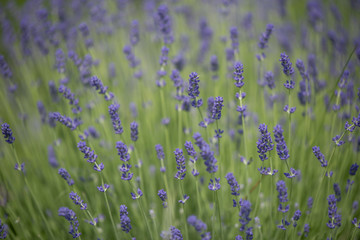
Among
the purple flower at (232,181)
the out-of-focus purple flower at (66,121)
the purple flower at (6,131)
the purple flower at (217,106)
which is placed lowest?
the purple flower at (232,181)

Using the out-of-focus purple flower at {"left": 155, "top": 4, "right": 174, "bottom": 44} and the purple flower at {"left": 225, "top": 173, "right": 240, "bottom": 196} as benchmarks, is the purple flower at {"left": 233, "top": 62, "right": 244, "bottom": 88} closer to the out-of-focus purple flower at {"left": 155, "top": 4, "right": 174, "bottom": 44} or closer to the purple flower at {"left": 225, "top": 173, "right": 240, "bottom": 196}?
the purple flower at {"left": 225, "top": 173, "right": 240, "bottom": 196}

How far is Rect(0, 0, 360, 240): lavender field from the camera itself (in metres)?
1.64

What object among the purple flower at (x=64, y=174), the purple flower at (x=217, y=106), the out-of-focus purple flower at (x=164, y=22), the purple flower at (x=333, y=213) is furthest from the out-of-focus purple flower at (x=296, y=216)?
the out-of-focus purple flower at (x=164, y=22)

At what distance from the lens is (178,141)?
102 inches

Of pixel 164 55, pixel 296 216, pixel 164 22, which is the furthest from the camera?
pixel 164 22

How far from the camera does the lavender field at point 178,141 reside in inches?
64.6

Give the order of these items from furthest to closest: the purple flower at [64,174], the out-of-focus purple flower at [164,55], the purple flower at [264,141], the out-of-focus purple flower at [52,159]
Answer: the out-of-focus purple flower at [52,159]
the out-of-focus purple flower at [164,55]
the purple flower at [64,174]
the purple flower at [264,141]

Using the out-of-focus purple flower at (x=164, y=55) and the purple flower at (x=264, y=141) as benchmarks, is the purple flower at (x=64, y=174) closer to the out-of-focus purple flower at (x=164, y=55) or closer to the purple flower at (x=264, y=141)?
the out-of-focus purple flower at (x=164, y=55)

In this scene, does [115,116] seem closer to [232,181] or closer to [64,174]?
[64,174]

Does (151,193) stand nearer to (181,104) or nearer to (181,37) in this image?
(181,104)

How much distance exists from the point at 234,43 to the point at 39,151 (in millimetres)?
2314

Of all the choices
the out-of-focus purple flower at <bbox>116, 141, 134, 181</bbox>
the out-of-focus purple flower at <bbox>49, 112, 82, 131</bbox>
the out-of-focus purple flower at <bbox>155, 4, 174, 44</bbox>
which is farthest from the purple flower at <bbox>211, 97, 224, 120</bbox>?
the out-of-focus purple flower at <bbox>155, 4, 174, 44</bbox>

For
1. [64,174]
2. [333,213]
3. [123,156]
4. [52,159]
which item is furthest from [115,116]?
[333,213]

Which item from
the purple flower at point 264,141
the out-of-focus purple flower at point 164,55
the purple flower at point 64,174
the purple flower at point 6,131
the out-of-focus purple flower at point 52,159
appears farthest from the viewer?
the out-of-focus purple flower at point 52,159
